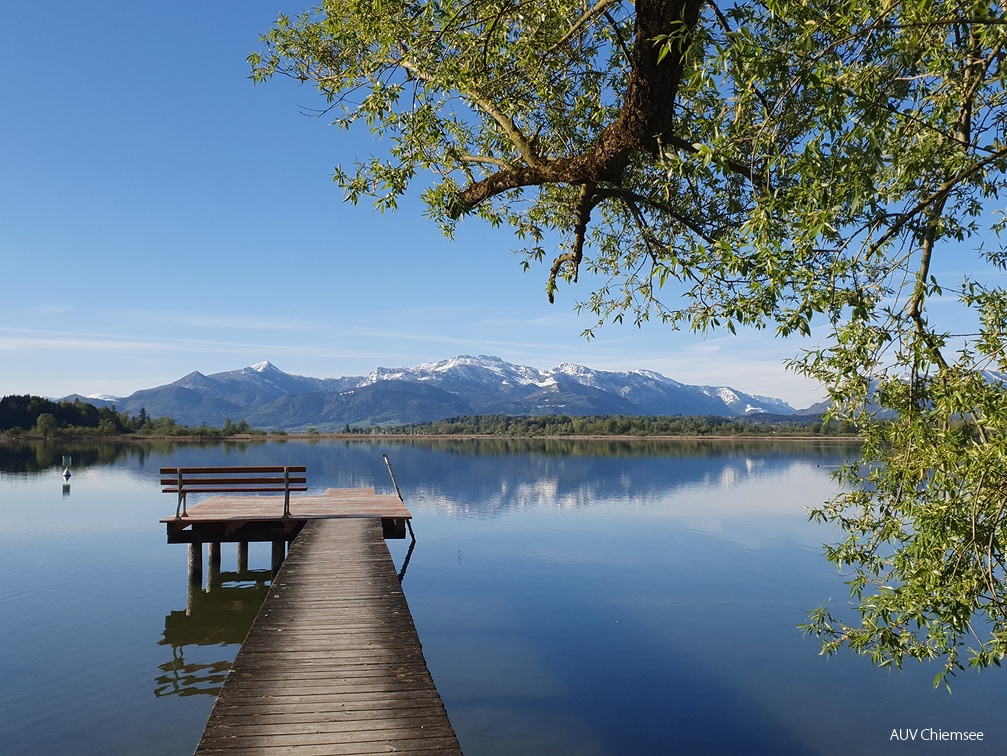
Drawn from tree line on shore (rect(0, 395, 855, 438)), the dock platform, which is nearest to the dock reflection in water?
the dock platform

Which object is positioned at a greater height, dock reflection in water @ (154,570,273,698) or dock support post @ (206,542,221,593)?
dock support post @ (206,542,221,593)

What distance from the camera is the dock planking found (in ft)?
20.1

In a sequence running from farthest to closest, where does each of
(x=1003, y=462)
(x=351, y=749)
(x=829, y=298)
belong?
1. (x=351, y=749)
2. (x=829, y=298)
3. (x=1003, y=462)

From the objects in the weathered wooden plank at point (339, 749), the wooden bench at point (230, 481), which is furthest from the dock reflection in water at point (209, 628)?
the weathered wooden plank at point (339, 749)

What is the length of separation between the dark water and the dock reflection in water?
0.23ft

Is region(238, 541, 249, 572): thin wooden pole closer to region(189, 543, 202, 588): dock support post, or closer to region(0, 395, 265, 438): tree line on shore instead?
region(189, 543, 202, 588): dock support post

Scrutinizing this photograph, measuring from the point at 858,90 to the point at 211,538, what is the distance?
17.8 metres

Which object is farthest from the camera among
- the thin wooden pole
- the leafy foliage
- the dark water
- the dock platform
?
the thin wooden pole

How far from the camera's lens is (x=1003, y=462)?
4.63 m

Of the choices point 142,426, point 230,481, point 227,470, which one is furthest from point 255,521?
point 142,426

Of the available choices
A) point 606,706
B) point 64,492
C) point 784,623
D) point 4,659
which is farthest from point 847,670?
point 64,492

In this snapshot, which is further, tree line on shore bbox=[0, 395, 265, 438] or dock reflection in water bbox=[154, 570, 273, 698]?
tree line on shore bbox=[0, 395, 265, 438]

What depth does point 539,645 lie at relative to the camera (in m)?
15.5

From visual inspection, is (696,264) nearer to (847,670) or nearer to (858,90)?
(858,90)
